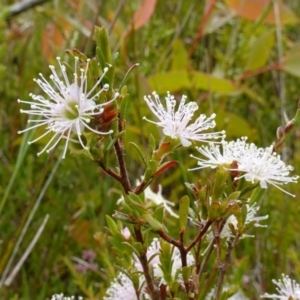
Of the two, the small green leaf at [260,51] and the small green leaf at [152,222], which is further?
the small green leaf at [260,51]

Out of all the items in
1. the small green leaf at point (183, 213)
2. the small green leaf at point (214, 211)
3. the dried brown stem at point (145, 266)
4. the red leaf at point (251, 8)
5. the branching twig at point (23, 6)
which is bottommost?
the dried brown stem at point (145, 266)

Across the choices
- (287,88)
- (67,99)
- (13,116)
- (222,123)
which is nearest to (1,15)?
(13,116)

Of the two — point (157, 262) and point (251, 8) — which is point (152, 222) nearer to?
point (157, 262)

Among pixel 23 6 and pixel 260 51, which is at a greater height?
pixel 23 6

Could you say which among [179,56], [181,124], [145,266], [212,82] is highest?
[179,56]

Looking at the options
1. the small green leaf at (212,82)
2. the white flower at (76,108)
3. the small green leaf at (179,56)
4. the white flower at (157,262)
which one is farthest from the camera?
the small green leaf at (179,56)

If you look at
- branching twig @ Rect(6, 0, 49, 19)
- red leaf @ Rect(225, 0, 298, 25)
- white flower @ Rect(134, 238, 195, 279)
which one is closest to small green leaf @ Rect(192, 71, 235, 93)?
red leaf @ Rect(225, 0, 298, 25)

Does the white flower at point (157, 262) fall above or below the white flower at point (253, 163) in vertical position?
below

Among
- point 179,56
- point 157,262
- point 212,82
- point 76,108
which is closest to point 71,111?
point 76,108

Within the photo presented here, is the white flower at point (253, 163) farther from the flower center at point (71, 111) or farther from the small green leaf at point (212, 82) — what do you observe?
the small green leaf at point (212, 82)

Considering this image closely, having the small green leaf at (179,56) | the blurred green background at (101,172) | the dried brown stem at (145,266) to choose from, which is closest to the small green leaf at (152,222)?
the dried brown stem at (145,266)

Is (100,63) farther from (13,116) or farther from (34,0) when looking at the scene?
(34,0)
